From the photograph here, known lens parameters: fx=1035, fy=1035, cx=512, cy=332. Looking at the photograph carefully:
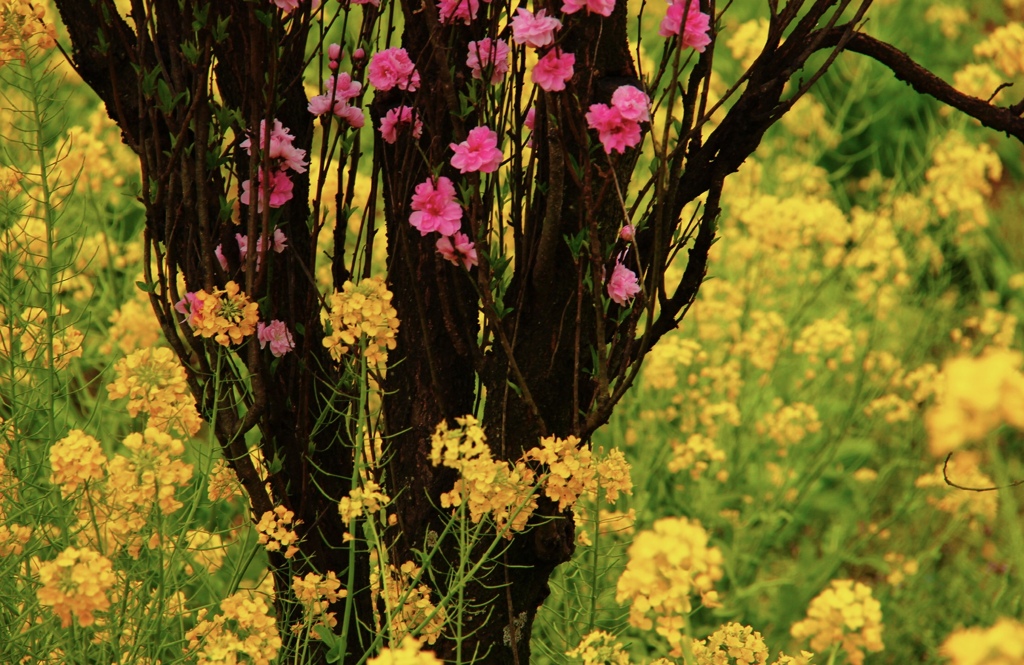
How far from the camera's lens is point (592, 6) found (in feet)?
5.01

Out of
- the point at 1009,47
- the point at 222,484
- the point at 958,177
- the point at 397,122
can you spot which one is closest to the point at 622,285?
the point at 397,122

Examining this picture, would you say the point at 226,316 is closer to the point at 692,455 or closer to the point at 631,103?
the point at 631,103

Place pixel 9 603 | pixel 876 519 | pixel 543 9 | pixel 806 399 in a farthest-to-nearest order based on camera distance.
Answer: pixel 876 519 < pixel 806 399 < pixel 9 603 < pixel 543 9

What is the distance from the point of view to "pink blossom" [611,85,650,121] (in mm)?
1580

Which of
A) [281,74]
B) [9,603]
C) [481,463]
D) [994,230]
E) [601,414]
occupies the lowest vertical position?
[9,603]

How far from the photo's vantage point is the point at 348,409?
1.80 metres

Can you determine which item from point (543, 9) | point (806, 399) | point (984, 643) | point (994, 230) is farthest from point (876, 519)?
point (984, 643)

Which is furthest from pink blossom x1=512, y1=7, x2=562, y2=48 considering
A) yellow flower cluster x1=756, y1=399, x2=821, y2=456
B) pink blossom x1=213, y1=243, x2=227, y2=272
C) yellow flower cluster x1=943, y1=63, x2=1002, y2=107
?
yellow flower cluster x1=943, y1=63, x2=1002, y2=107

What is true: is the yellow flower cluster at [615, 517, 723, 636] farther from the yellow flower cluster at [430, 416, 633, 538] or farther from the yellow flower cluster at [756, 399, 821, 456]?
the yellow flower cluster at [756, 399, 821, 456]

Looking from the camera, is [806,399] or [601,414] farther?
[806,399]

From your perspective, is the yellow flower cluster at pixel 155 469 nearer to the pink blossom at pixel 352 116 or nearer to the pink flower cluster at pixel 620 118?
the pink blossom at pixel 352 116

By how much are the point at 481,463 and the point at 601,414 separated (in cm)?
27

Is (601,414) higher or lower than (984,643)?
higher

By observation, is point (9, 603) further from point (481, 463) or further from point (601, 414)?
point (601, 414)
